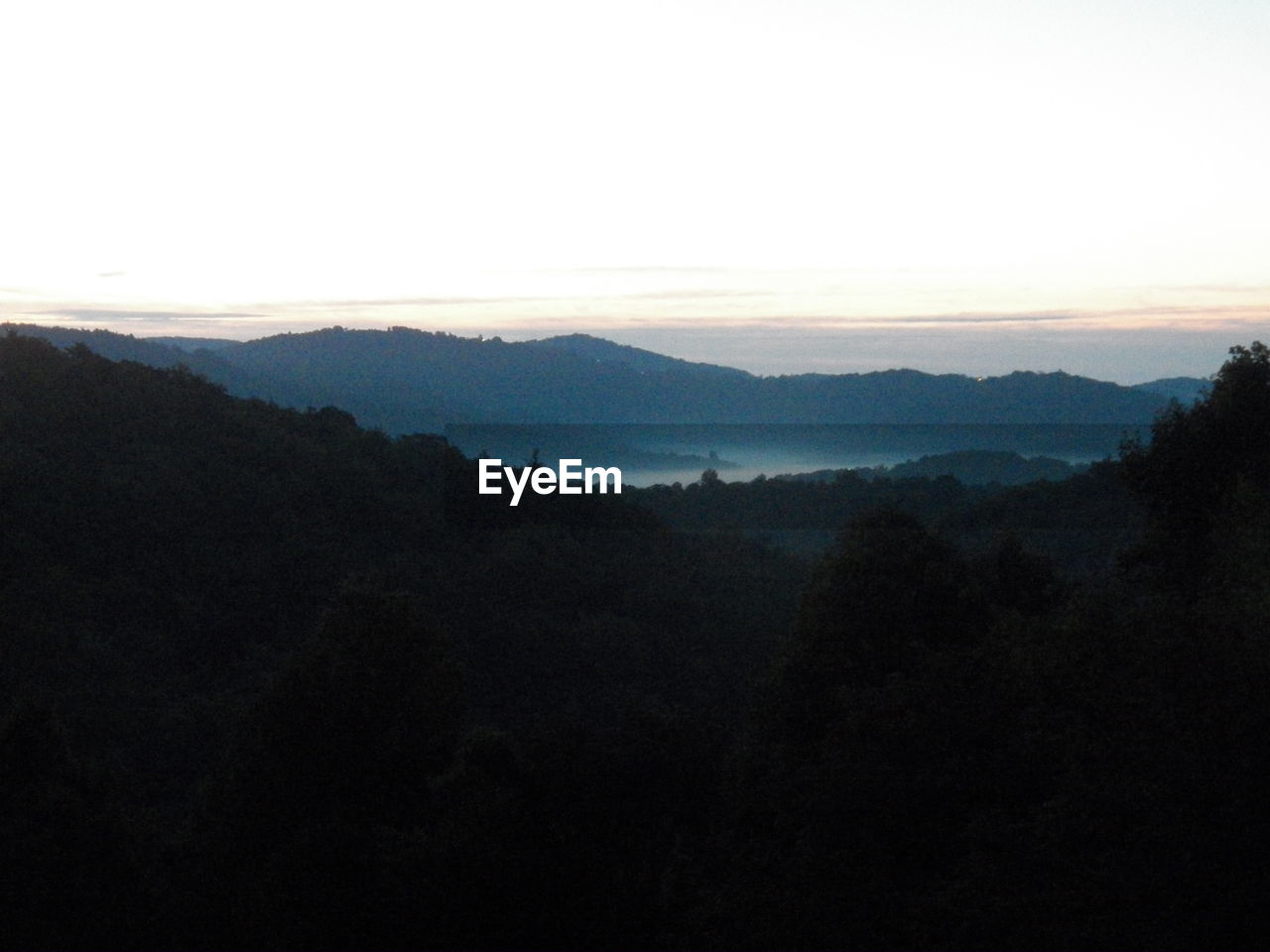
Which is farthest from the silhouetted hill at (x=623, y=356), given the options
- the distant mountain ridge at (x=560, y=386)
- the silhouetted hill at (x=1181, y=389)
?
the silhouetted hill at (x=1181, y=389)

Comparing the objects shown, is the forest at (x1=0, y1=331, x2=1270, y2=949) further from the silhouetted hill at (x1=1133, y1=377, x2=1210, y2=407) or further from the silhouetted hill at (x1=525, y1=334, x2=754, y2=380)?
the silhouetted hill at (x1=525, y1=334, x2=754, y2=380)

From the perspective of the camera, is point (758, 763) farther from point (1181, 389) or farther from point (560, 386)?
point (560, 386)

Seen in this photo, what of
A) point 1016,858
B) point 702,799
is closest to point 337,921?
point 702,799

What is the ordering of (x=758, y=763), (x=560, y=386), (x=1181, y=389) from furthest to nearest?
(x=560, y=386)
(x=1181, y=389)
(x=758, y=763)

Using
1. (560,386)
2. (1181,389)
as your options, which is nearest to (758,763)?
(1181,389)

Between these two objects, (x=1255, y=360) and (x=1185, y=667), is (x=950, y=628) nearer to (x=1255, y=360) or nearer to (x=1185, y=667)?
(x=1255, y=360)

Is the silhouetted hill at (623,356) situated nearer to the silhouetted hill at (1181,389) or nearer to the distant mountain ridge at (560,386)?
the distant mountain ridge at (560,386)

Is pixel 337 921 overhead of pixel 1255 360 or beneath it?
beneath
